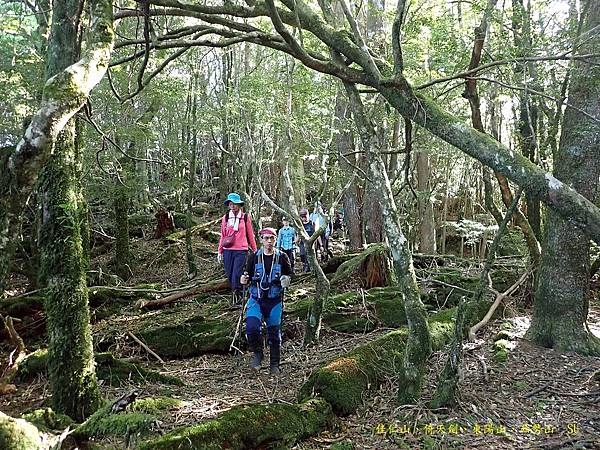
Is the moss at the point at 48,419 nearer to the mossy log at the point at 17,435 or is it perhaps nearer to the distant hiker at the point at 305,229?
the mossy log at the point at 17,435

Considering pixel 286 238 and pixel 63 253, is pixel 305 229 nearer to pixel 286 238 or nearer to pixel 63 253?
pixel 286 238

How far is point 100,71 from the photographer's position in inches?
121

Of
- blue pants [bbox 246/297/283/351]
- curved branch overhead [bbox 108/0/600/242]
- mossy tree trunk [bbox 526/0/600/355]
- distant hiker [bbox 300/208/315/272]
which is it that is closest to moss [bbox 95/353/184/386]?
blue pants [bbox 246/297/283/351]

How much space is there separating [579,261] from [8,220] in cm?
675

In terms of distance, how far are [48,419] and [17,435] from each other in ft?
6.14

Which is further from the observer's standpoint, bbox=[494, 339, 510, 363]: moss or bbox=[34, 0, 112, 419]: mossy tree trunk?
bbox=[494, 339, 510, 363]: moss

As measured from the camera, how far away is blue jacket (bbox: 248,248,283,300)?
6625mm

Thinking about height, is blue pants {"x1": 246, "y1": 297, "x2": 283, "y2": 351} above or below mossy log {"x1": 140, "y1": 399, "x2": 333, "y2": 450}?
above

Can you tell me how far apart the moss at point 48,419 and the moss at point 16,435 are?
4.98 feet

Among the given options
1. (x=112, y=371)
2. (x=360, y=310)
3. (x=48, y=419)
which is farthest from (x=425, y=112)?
(x=112, y=371)

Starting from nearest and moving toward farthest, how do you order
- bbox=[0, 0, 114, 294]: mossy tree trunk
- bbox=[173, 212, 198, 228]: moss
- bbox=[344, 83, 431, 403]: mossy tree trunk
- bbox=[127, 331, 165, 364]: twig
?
bbox=[0, 0, 114, 294]: mossy tree trunk, bbox=[344, 83, 431, 403]: mossy tree trunk, bbox=[127, 331, 165, 364]: twig, bbox=[173, 212, 198, 228]: moss

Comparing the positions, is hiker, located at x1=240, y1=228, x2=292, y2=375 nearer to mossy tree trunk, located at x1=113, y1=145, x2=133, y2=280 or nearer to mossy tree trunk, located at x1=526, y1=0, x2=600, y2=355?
mossy tree trunk, located at x1=526, y1=0, x2=600, y2=355

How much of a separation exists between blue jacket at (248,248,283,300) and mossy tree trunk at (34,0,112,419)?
101 inches

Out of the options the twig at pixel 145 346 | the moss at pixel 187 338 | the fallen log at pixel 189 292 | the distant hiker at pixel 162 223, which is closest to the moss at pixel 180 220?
the distant hiker at pixel 162 223
